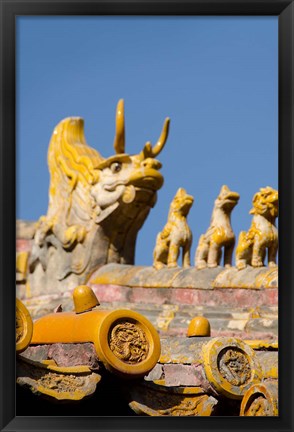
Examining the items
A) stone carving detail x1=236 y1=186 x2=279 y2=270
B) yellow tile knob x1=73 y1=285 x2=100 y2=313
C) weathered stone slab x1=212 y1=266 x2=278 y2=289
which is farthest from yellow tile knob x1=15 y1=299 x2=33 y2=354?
stone carving detail x1=236 y1=186 x2=279 y2=270

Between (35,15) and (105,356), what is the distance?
142 inches

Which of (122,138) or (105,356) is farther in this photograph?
(122,138)

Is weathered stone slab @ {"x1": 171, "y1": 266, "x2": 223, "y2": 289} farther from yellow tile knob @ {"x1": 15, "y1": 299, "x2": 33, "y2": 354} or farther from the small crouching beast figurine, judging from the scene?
yellow tile knob @ {"x1": 15, "y1": 299, "x2": 33, "y2": 354}

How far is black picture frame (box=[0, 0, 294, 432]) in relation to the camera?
12672 millimetres

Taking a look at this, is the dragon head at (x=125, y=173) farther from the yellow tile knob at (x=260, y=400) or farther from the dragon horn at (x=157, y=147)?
the yellow tile knob at (x=260, y=400)

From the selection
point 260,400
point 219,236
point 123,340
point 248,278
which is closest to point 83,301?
point 123,340

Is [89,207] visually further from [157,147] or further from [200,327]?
[200,327]

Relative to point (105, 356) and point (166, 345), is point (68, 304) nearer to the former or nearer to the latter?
point (166, 345)

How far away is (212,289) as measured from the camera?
25484mm

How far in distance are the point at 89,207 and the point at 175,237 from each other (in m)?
2.98

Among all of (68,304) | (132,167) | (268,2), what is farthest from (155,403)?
(132,167)

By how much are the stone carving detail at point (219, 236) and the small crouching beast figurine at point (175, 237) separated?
106cm
